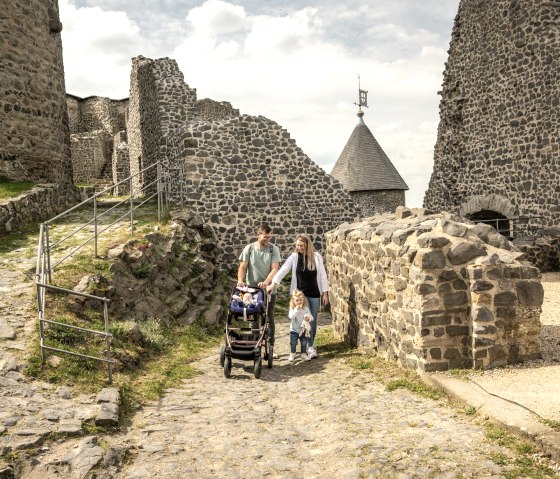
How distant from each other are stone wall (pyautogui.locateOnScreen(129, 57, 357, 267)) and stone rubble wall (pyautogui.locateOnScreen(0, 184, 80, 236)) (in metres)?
3.07

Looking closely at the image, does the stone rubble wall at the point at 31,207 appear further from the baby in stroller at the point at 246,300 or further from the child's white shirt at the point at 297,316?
the child's white shirt at the point at 297,316

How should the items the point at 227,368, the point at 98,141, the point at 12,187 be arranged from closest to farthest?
the point at 227,368 < the point at 12,187 < the point at 98,141

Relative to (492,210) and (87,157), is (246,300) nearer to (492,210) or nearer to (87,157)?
(492,210)

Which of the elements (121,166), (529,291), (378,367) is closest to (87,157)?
(121,166)

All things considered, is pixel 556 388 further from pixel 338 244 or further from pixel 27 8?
pixel 27 8

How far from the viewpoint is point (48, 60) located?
50.1 ft

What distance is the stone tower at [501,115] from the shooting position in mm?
15828

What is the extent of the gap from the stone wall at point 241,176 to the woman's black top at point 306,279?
251 inches

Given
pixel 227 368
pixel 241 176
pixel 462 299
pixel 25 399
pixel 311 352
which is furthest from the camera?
pixel 241 176

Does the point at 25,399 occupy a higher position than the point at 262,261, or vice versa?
the point at 262,261

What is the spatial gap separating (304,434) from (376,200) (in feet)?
85.1

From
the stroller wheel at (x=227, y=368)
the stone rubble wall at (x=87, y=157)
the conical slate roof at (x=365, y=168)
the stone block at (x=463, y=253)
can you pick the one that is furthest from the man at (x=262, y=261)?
the stone rubble wall at (x=87, y=157)

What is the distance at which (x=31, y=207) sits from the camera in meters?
12.8

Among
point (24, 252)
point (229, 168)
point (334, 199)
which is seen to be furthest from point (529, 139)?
point (24, 252)
